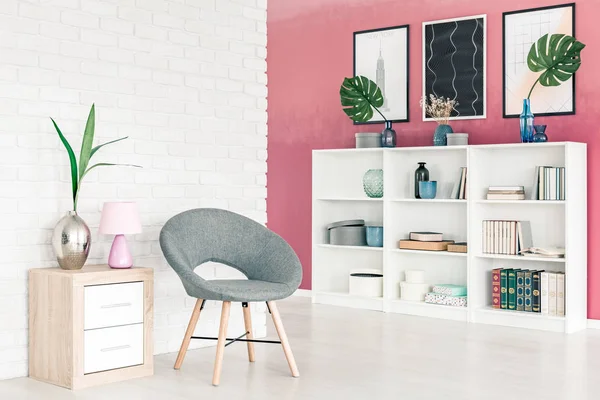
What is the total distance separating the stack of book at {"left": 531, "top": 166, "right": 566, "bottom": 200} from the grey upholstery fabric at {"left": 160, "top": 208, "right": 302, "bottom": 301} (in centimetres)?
205

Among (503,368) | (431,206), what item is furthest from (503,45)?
(503,368)

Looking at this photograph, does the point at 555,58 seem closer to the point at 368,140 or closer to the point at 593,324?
the point at 368,140

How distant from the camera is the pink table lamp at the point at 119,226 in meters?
3.98

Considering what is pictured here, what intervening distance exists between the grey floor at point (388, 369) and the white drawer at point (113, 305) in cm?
29

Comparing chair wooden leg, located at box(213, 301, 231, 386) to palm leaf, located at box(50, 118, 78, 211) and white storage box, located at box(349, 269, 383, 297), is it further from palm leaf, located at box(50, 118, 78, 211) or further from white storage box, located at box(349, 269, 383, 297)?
white storage box, located at box(349, 269, 383, 297)

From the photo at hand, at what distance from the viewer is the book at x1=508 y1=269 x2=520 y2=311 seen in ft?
18.6

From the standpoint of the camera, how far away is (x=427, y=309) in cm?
605

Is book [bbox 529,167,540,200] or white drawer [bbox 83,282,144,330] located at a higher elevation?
book [bbox 529,167,540,200]

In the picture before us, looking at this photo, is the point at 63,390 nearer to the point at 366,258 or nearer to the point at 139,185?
the point at 139,185

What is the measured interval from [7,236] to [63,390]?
78 cm

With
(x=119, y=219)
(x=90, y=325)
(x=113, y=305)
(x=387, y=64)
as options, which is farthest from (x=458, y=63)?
(x=90, y=325)

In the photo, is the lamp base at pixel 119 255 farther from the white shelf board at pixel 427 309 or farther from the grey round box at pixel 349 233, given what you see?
the grey round box at pixel 349 233

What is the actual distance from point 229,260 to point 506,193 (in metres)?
2.19

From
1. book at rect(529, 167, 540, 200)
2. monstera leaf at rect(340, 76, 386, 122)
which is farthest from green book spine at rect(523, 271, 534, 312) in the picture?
monstera leaf at rect(340, 76, 386, 122)
